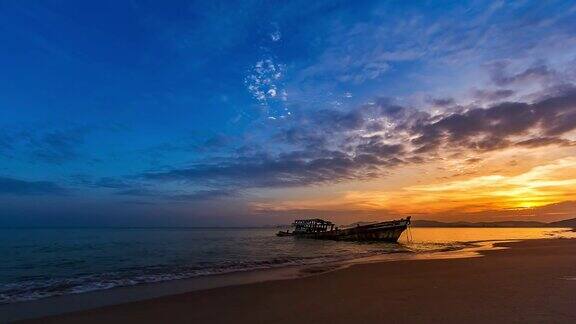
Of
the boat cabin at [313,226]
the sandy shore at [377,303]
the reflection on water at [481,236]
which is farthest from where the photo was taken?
the boat cabin at [313,226]

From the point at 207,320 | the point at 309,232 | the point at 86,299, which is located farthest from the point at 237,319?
the point at 309,232

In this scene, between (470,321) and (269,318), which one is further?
(269,318)

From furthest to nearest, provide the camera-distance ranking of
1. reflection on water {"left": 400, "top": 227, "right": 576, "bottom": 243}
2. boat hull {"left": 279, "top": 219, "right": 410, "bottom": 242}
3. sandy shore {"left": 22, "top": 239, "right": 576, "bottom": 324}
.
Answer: reflection on water {"left": 400, "top": 227, "right": 576, "bottom": 243}, boat hull {"left": 279, "top": 219, "right": 410, "bottom": 242}, sandy shore {"left": 22, "top": 239, "right": 576, "bottom": 324}

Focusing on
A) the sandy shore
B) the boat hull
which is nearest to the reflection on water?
the boat hull

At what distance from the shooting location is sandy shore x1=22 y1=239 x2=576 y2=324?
8.84 m

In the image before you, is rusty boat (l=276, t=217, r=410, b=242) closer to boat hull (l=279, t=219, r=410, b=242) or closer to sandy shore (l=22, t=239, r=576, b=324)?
boat hull (l=279, t=219, r=410, b=242)

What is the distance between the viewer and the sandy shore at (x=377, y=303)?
8844 millimetres

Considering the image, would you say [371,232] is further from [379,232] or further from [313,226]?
[313,226]

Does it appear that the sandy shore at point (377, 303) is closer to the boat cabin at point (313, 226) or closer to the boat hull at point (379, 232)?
the boat hull at point (379, 232)

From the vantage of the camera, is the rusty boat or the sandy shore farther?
the rusty boat

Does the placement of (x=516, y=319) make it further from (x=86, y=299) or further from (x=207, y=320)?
(x=86, y=299)

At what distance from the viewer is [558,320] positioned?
784cm

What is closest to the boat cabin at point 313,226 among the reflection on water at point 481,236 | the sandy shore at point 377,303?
the reflection on water at point 481,236

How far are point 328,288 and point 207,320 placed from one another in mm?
5651
